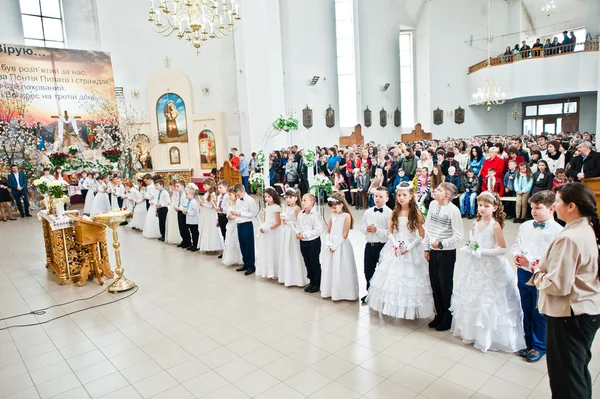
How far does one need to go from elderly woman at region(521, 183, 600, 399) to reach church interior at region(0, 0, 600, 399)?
0.08m

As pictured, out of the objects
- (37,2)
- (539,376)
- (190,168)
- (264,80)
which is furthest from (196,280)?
(37,2)

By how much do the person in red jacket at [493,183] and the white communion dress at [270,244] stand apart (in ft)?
18.4

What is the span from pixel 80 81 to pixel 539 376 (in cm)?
1991

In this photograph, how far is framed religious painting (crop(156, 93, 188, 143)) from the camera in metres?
20.4

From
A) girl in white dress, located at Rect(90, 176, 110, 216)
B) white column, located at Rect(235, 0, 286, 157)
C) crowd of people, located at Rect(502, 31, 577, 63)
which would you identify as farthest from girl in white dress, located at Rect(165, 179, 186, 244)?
crowd of people, located at Rect(502, 31, 577, 63)

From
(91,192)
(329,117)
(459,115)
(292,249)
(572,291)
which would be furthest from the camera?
(459,115)

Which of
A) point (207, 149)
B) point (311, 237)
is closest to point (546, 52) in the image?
point (207, 149)

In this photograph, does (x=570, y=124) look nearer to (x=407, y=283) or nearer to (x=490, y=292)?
(x=407, y=283)

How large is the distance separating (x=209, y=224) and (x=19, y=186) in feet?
32.1

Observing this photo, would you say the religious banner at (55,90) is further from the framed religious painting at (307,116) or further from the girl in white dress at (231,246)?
the girl in white dress at (231,246)

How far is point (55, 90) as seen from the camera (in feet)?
58.4

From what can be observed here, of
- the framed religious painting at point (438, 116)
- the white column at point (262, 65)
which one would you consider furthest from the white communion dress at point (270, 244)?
the framed religious painting at point (438, 116)

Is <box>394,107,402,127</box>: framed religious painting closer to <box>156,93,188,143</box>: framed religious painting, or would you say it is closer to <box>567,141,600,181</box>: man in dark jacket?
<box>156,93,188,143</box>: framed religious painting

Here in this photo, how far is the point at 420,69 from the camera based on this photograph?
28.2 metres
